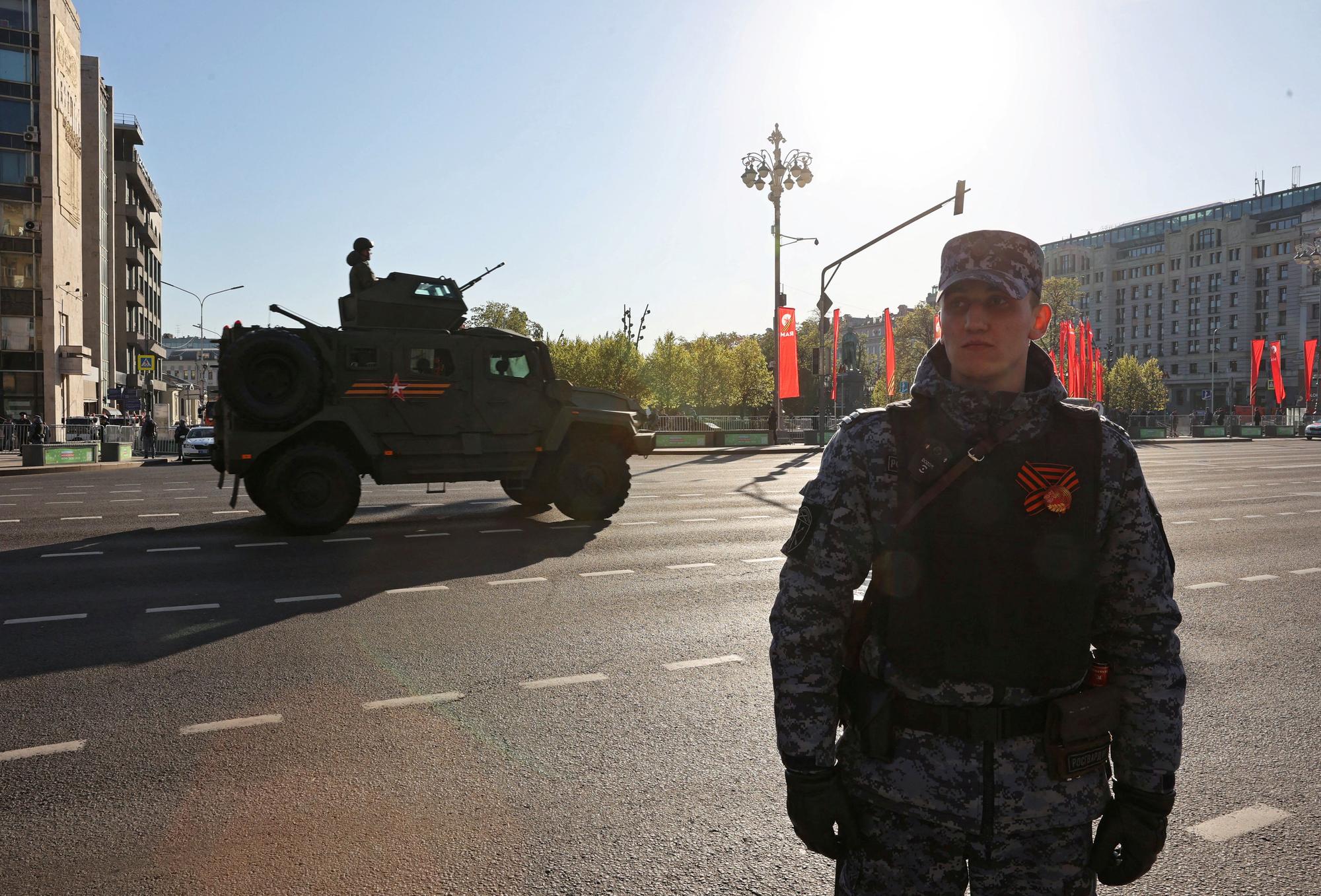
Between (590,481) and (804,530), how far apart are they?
35.6 ft

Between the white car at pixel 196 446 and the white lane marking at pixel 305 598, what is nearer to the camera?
the white lane marking at pixel 305 598

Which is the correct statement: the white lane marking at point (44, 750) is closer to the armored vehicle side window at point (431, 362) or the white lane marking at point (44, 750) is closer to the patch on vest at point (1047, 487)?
the patch on vest at point (1047, 487)

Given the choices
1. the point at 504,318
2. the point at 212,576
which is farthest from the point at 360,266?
the point at 504,318

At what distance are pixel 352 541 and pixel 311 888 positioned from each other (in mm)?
8182

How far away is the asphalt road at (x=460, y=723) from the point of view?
129 inches

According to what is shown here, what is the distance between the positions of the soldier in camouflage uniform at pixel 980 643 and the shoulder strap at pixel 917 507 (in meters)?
0.01

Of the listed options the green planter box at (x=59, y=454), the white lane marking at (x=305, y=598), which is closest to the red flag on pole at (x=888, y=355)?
the green planter box at (x=59, y=454)

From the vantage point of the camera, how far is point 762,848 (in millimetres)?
3404

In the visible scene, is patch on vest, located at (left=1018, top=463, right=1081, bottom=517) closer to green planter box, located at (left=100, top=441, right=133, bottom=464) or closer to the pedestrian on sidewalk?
green planter box, located at (left=100, top=441, right=133, bottom=464)

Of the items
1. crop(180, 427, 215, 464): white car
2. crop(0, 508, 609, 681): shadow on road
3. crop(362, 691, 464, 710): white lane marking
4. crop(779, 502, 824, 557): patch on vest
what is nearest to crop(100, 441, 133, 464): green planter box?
crop(180, 427, 215, 464): white car

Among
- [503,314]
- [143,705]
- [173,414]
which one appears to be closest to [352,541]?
[143,705]

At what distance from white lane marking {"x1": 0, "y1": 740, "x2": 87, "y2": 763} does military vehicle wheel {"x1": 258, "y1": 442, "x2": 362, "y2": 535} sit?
6869 mm

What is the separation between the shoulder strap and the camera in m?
1.97

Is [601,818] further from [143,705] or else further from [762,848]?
[143,705]
